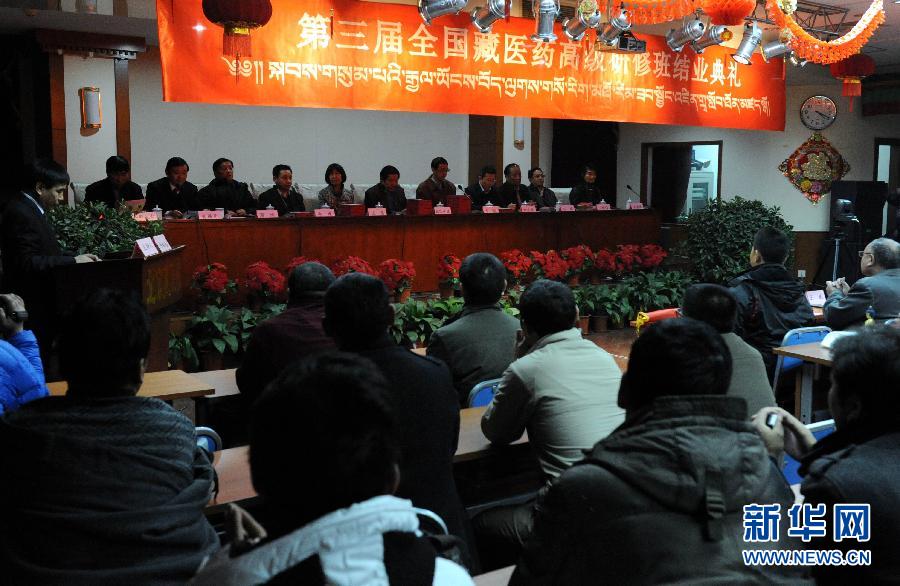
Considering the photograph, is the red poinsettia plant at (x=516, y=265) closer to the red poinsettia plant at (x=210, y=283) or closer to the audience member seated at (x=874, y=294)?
the red poinsettia plant at (x=210, y=283)

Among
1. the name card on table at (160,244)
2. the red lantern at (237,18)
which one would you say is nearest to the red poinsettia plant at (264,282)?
the name card on table at (160,244)

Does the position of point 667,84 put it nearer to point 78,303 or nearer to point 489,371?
point 489,371

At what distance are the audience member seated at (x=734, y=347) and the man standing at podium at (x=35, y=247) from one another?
2.89 m

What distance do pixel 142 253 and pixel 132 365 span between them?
3.04 meters

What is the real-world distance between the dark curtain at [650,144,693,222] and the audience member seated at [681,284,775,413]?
9445 mm

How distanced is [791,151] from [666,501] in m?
9.81

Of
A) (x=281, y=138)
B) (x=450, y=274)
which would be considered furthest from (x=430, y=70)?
(x=281, y=138)

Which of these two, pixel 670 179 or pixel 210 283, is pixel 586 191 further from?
pixel 210 283

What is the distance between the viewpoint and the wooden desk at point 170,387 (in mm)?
3055

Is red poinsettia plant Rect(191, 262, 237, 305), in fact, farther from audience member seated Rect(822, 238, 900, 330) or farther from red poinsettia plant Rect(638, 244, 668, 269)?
red poinsettia plant Rect(638, 244, 668, 269)

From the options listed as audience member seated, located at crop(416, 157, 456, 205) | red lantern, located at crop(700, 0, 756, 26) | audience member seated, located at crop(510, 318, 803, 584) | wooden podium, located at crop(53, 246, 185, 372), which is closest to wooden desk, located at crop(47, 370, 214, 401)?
wooden podium, located at crop(53, 246, 185, 372)

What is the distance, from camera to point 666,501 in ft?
4.49

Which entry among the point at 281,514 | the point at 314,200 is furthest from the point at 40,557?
the point at 314,200

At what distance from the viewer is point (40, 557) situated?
1.50m
